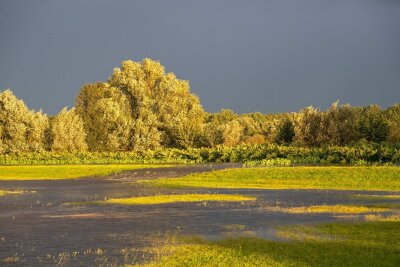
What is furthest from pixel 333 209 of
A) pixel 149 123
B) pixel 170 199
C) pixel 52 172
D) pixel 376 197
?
A: pixel 149 123

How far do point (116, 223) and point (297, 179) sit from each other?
88.2ft

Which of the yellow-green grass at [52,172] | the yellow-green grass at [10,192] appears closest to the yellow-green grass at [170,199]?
the yellow-green grass at [10,192]

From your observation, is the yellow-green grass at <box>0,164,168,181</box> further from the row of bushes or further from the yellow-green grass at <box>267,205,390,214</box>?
the yellow-green grass at <box>267,205,390,214</box>

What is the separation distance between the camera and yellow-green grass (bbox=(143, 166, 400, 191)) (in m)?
44.4

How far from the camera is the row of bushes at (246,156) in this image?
62.3 metres

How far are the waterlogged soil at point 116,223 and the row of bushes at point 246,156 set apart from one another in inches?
959

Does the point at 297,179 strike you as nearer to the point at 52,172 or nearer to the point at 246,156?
the point at 52,172

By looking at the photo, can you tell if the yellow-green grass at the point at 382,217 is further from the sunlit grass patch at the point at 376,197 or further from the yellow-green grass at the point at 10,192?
the yellow-green grass at the point at 10,192

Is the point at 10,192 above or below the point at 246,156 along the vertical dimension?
below

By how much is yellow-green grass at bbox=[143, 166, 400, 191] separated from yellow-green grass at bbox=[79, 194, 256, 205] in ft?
28.1

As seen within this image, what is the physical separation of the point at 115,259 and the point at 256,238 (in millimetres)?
5118

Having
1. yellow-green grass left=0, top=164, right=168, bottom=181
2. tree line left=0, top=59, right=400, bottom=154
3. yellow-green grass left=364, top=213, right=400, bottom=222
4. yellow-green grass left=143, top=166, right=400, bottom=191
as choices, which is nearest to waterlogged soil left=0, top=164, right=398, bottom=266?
yellow-green grass left=364, top=213, right=400, bottom=222

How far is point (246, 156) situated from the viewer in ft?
241

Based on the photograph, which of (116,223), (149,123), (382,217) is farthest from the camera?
(149,123)
